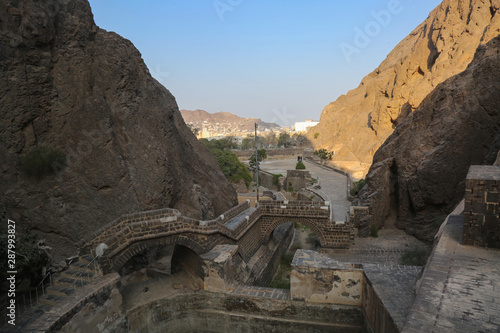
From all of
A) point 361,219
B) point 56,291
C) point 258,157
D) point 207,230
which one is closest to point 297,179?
point 361,219

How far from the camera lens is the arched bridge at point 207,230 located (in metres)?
8.80

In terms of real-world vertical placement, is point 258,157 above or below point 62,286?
above

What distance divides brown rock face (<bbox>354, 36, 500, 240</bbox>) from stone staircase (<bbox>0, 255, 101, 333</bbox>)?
16.4m

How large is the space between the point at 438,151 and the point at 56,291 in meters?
19.5

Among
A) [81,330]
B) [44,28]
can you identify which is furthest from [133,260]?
[44,28]

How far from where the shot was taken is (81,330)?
6852 millimetres

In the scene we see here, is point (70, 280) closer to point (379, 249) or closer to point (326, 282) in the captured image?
point (326, 282)

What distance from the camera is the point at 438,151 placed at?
53.5 feet

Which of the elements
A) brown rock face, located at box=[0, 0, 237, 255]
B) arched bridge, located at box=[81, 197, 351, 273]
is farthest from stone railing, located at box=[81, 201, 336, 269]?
brown rock face, located at box=[0, 0, 237, 255]

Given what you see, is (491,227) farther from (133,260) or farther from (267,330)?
(133,260)

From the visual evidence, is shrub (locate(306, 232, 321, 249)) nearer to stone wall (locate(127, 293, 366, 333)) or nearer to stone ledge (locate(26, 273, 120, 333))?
stone wall (locate(127, 293, 366, 333))

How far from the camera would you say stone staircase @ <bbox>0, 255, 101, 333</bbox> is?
668 centimetres

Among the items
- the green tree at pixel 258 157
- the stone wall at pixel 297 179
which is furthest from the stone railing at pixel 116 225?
the green tree at pixel 258 157

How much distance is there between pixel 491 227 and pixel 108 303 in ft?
32.3
